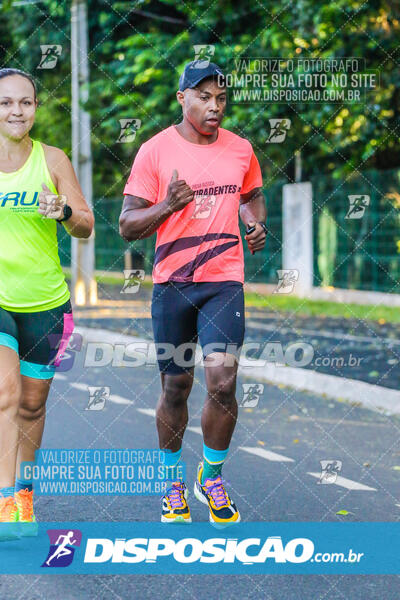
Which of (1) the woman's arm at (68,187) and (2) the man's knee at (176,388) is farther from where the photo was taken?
(2) the man's knee at (176,388)

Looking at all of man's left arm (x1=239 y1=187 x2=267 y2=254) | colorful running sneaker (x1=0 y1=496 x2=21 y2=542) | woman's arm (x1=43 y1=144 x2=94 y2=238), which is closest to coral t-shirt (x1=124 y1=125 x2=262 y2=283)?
man's left arm (x1=239 y1=187 x2=267 y2=254)

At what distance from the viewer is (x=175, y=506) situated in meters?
5.17

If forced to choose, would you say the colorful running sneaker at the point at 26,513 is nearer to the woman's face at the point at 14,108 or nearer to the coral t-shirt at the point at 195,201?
the coral t-shirt at the point at 195,201

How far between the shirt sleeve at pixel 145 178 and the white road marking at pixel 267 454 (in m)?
2.54

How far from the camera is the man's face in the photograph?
5000 millimetres

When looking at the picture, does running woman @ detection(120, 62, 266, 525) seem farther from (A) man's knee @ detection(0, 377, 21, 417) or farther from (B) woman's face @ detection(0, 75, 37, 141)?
(A) man's knee @ detection(0, 377, 21, 417)

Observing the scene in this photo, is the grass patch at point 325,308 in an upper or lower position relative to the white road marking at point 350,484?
lower

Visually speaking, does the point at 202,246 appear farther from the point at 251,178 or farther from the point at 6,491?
the point at 6,491

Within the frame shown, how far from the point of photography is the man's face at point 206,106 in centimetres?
500

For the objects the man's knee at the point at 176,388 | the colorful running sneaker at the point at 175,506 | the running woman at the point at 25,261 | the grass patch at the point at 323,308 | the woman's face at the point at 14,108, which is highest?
the woman's face at the point at 14,108

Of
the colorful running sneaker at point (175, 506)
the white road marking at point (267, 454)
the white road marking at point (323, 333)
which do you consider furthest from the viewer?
the white road marking at point (323, 333)

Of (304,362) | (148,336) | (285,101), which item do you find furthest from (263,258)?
(304,362)

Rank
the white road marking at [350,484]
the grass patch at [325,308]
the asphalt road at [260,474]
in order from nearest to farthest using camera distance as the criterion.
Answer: the asphalt road at [260,474] < the white road marking at [350,484] < the grass patch at [325,308]

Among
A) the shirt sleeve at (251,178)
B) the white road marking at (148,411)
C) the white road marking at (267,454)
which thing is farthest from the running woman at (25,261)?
the white road marking at (148,411)
